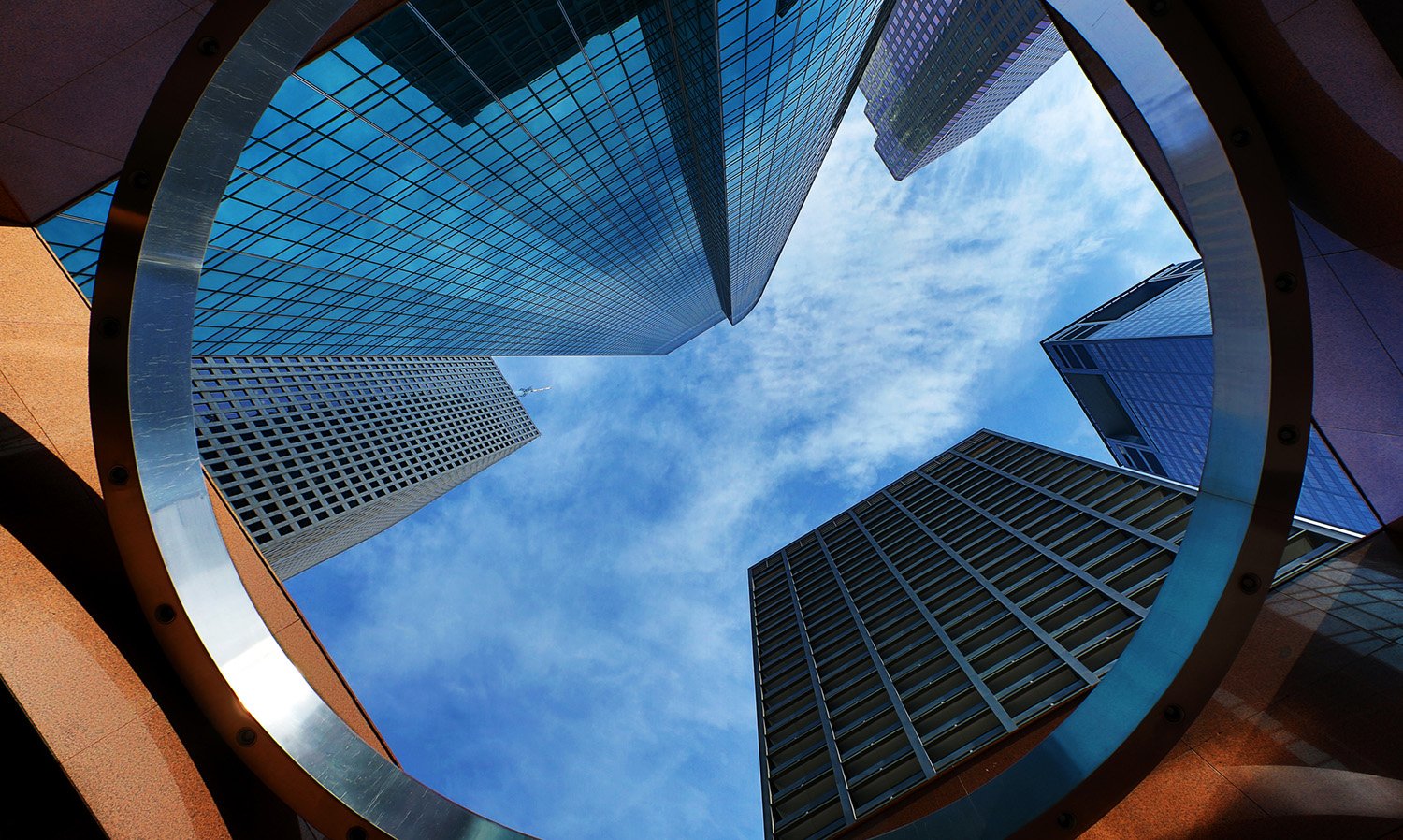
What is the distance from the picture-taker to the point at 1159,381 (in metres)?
90.9

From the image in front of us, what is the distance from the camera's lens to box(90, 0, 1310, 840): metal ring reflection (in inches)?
232

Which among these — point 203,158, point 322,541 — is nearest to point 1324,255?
point 203,158

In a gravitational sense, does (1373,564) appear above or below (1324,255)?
below

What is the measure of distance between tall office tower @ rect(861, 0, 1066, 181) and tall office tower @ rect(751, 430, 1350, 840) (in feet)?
298

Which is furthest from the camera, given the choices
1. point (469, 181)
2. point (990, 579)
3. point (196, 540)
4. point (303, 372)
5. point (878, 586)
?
point (303, 372)

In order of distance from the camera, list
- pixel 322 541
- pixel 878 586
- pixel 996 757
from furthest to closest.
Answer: pixel 322 541, pixel 878 586, pixel 996 757

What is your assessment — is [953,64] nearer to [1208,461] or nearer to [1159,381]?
[1159,381]

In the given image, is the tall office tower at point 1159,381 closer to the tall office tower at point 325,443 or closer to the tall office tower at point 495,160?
the tall office tower at point 495,160

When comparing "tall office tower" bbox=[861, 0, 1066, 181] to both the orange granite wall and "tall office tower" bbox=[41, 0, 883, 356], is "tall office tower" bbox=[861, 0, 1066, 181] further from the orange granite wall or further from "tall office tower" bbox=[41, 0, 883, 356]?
the orange granite wall

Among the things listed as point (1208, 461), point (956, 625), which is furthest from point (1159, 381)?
point (1208, 461)

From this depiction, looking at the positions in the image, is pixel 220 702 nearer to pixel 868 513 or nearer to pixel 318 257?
pixel 318 257

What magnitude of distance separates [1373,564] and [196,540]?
543 inches

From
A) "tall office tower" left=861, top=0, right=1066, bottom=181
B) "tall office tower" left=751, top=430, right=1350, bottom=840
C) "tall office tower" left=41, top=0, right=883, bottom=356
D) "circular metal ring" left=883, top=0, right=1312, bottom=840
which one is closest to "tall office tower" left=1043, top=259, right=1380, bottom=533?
"tall office tower" left=751, top=430, right=1350, bottom=840

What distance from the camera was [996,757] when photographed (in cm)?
902
